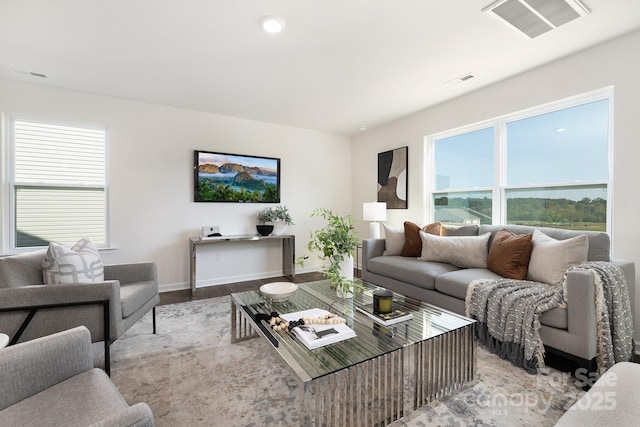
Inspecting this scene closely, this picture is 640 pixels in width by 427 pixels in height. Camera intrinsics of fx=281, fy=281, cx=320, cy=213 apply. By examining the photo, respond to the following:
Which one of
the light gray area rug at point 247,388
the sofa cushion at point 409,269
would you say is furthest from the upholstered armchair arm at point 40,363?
the sofa cushion at point 409,269

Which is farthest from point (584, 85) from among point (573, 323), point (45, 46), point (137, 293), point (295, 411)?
point (45, 46)

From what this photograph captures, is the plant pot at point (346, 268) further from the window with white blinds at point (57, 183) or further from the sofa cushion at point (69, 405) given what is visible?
the window with white blinds at point (57, 183)

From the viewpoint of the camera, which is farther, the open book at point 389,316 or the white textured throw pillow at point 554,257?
the white textured throw pillow at point 554,257

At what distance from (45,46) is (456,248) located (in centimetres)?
420

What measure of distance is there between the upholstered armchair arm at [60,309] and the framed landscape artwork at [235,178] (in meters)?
2.26

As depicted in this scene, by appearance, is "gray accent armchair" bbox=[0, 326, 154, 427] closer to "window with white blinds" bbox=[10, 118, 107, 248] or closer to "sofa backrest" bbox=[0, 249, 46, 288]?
→ "sofa backrest" bbox=[0, 249, 46, 288]

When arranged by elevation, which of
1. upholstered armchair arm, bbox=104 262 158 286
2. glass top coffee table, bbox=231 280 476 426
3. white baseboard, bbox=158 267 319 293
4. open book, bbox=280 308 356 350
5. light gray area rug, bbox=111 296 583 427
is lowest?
light gray area rug, bbox=111 296 583 427

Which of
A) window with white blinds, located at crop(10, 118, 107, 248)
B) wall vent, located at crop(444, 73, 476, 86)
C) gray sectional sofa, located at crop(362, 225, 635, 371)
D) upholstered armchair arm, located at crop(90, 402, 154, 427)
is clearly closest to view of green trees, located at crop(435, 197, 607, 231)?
gray sectional sofa, located at crop(362, 225, 635, 371)

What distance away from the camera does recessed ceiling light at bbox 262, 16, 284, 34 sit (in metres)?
2.06

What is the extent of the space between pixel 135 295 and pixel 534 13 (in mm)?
3571

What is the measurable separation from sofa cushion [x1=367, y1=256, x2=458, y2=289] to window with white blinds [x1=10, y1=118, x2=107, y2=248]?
3.40 meters

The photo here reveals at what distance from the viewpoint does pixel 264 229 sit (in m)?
4.16

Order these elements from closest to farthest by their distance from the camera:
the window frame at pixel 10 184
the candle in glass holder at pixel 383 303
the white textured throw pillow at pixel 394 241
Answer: the candle in glass holder at pixel 383 303
the window frame at pixel 10 184
the white textured throw pillow at pixel 394 241

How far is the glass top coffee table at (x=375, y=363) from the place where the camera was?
1224mm
